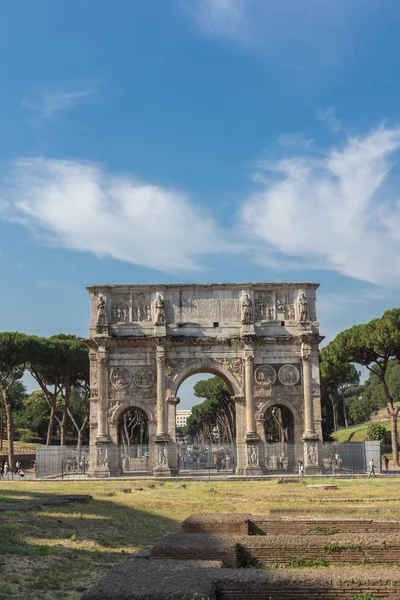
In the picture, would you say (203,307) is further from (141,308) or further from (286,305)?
(286,305)

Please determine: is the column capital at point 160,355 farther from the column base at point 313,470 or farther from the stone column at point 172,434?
the column base at point 313,470

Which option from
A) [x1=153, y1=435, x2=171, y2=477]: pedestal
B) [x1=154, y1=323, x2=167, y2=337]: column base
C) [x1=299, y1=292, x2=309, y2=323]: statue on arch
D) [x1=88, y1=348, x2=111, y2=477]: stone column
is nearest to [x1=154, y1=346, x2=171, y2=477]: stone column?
[x1=153, y1=435, x2=171, y2=477]: pedestal

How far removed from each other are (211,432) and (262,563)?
87.5 metres

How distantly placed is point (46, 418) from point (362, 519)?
219 feet

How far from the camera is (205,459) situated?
37.0m

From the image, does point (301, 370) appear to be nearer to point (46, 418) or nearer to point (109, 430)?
point (109, 430)

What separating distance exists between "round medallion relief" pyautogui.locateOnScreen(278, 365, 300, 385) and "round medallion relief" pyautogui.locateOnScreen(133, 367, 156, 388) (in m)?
6.26

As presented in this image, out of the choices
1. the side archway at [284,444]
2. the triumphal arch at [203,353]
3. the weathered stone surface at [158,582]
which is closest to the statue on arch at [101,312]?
the triumphal arch at [203,353]

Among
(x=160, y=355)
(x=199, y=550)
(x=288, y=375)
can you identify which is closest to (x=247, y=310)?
(x=288, y=375)

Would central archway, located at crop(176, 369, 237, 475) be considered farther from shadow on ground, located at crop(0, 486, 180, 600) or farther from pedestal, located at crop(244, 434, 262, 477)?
shadow on ground, located at crop(0, 486, 180, 600)

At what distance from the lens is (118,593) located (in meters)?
5.96

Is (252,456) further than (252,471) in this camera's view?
Yes

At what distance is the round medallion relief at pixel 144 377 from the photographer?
33375 mm

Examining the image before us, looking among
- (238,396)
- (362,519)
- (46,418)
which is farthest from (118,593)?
(46,418)
